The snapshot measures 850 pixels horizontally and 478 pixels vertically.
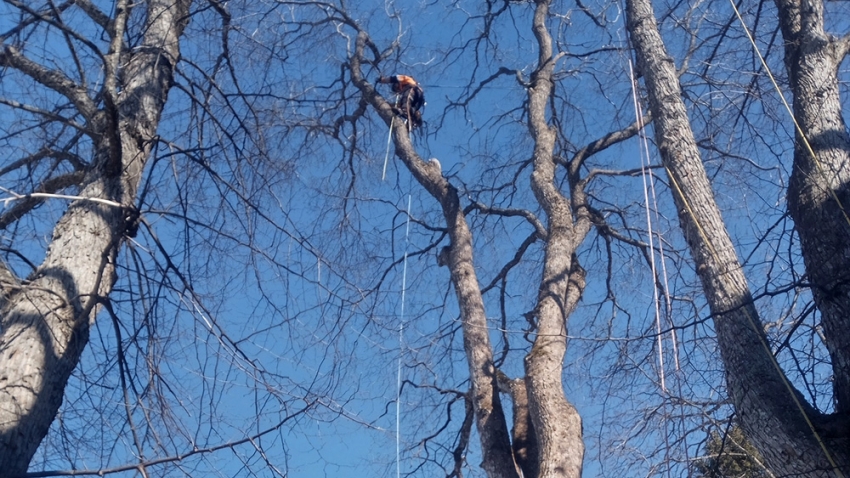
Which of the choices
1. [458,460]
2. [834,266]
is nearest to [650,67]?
[834,266]

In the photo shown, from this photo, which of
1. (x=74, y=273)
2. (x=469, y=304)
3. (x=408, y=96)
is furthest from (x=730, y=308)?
(x=408, y=96)

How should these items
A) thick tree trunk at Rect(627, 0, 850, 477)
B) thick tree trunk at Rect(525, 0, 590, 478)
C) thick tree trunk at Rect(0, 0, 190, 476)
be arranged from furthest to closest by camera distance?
1. thick tree trunk at Rect(525, 0, 590, 478)
2. thick tree trunk at Rect(627, 0, 850, 477)
3. thick tree trunk at Rect(0, 0, 190, 476)

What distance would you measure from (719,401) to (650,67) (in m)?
2.23

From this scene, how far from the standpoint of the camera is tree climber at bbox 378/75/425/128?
773 centimetres

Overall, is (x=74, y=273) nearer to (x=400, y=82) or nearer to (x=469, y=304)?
(x=469, y=304)

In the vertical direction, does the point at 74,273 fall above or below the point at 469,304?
below

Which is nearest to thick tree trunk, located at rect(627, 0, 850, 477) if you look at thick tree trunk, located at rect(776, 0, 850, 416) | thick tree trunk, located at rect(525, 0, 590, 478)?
thick tree trunk, located at rect(776, 0, 850, 416)

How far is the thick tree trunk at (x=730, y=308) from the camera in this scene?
12.4 ft

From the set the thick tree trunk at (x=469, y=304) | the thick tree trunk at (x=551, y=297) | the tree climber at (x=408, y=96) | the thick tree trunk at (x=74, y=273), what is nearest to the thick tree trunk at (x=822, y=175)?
the thick tree trunk at (x=551, y=297)

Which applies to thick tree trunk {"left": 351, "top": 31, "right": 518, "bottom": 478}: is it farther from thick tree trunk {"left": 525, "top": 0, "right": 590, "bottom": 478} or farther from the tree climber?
thick tree trunk {"left": 525, "top": 0, "right": 590, "bottom": 478}

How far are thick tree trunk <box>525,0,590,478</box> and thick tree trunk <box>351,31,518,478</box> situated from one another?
0.99 feet

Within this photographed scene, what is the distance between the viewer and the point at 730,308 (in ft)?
14.3

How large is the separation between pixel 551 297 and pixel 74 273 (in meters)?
3.56

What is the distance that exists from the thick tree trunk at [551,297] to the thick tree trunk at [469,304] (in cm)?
30
